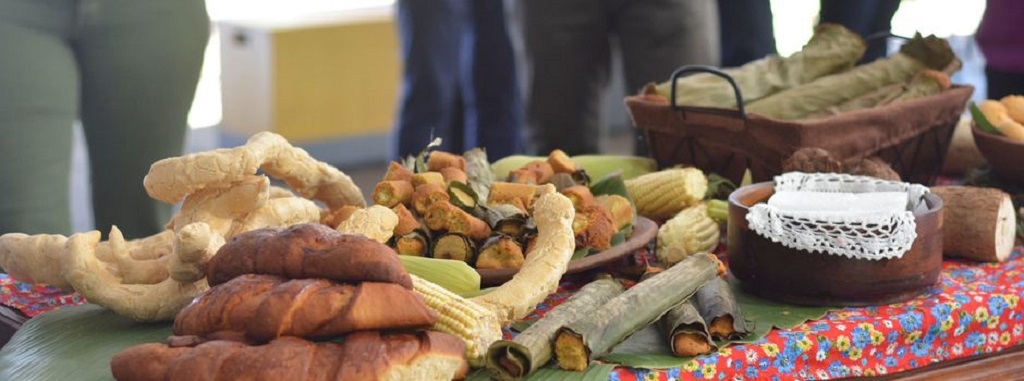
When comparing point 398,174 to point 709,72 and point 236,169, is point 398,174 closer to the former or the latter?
point 236,169

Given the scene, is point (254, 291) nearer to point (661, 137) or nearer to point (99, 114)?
point (661, 137)

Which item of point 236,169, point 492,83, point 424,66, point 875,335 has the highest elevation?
point 236,169

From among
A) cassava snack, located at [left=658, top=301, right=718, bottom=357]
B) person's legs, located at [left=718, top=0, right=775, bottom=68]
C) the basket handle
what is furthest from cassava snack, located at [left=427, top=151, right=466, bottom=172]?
person's legs, located at [left=718, top=0, right=775, bottom=68]

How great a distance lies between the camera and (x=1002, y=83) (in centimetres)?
326

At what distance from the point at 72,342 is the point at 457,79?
319 centimetres

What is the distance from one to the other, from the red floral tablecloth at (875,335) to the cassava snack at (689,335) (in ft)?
0.05

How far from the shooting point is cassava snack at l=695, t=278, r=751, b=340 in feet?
5.18

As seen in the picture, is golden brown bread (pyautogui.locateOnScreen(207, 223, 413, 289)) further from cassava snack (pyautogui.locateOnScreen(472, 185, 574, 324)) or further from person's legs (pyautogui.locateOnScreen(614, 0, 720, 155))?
person's legs (pyautogui.locateOnScreen(614, 0, 720, 155))

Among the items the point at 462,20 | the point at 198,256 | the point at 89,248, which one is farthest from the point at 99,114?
the point at 462,20

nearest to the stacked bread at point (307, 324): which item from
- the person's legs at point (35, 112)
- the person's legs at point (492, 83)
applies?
the person's legs at point (35, 112)

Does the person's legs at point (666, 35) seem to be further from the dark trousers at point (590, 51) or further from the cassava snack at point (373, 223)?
the cassava snack at point (373, 223)

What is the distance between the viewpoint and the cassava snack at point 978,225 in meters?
1.98

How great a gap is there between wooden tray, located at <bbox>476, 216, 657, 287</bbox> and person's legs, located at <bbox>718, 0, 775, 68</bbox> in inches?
91.2

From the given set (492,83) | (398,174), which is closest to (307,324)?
(398,174)
